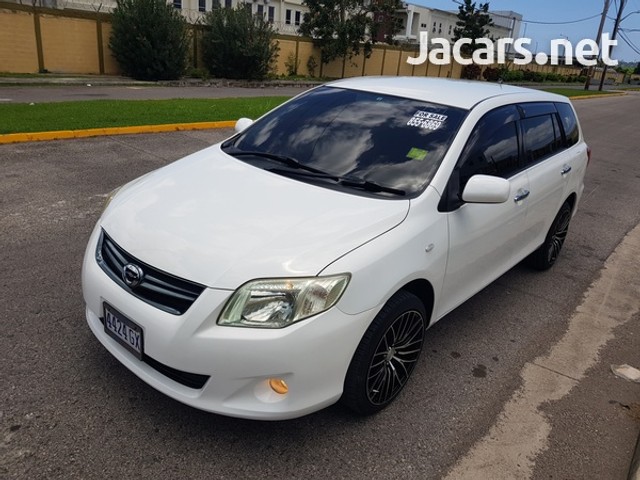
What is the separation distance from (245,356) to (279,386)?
24cm

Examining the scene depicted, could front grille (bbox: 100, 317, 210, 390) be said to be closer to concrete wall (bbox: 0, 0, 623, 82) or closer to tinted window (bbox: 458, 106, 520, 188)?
tinted window (bbox: 458, 106, 520, 188)

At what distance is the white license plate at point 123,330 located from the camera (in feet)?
8.00

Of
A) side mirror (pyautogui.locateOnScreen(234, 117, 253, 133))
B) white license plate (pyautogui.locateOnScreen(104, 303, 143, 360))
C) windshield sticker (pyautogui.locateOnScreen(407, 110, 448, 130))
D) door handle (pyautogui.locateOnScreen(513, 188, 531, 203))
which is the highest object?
windshield sticker (pyautogui.locateOnScreen(407, 110, 448, 130))

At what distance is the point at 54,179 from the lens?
251 inches

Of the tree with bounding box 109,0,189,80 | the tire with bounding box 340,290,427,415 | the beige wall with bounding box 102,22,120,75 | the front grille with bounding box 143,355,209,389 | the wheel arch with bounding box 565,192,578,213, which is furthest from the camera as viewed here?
the beige wall with bounding box 102,22,120,75

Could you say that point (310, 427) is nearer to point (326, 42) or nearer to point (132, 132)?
point (132, 132)

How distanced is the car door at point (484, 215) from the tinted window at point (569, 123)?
3.94ft

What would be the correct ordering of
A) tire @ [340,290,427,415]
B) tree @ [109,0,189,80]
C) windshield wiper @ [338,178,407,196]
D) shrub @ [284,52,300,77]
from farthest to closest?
1. shrub @ [284,52,300,77]
2. tree @ [109,0,189,80]
3. windshield wiper @ [338,178,407,196]
4. tire @ [340,290,427,415]

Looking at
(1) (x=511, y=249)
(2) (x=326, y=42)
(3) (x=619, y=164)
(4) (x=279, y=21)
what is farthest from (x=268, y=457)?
(4) (x=279, y=21)

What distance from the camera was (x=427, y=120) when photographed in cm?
341

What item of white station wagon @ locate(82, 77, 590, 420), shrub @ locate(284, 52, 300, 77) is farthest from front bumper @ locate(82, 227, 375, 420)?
shrub @ locate(284, 52, 300, 77)

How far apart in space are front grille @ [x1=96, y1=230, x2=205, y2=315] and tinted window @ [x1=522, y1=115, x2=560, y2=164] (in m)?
2.92

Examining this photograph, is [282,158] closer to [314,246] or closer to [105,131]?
[314,246]

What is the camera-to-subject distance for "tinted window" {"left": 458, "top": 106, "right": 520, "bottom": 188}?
10.8 ft
